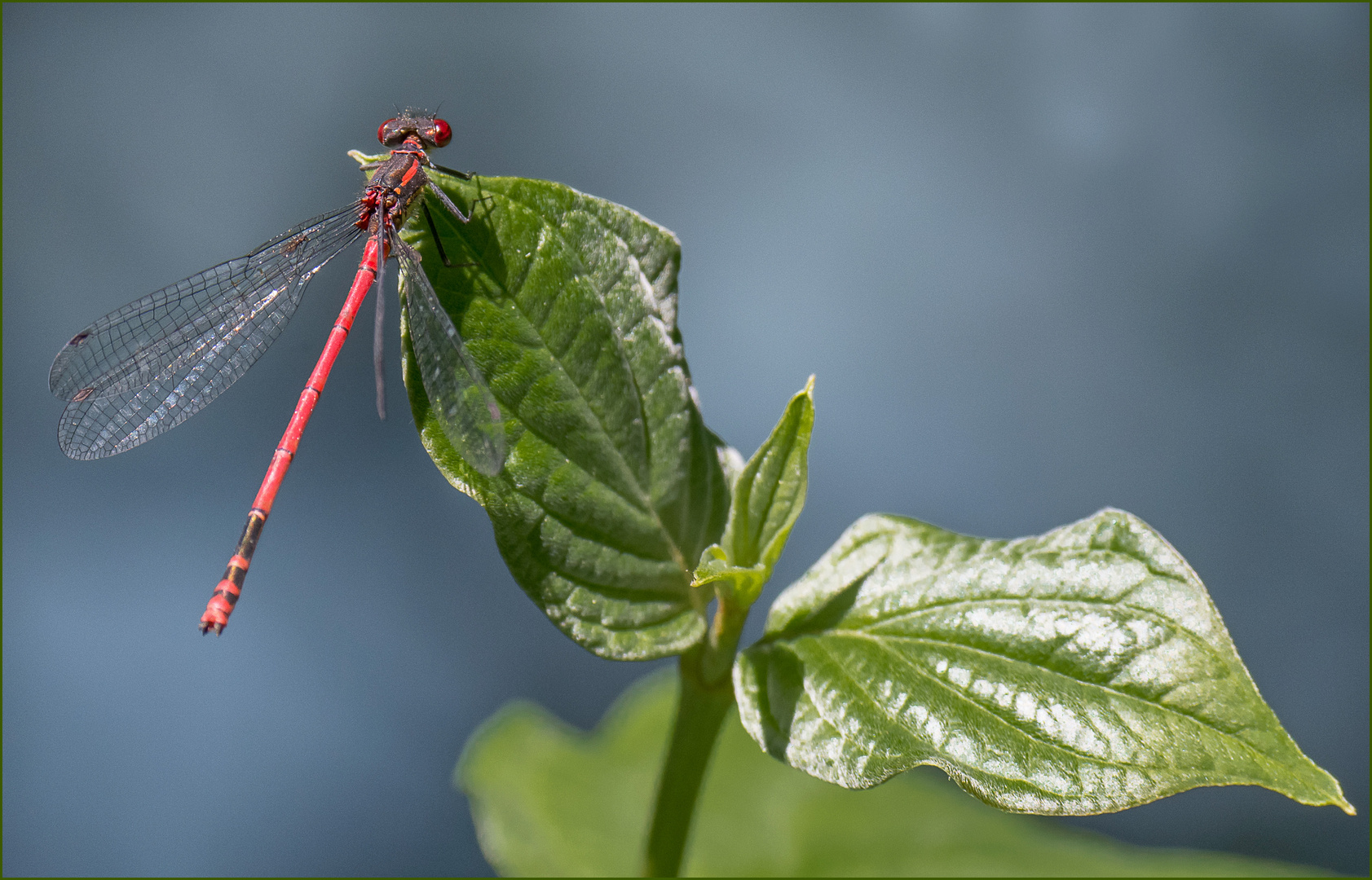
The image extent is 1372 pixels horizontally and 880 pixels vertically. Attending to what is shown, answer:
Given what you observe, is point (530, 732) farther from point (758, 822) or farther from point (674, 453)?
point (674, 453)

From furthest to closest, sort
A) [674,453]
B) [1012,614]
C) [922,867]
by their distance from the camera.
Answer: [922,867] → [674,453] → [1012,614]

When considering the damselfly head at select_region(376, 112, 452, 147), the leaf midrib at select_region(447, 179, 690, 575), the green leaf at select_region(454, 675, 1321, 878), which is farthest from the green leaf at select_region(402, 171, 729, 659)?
the green leaf at select_region(454, 675, 1321, 878)

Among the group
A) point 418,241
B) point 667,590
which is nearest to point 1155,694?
point 667,590

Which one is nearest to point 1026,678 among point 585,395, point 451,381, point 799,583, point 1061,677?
point 1061,677

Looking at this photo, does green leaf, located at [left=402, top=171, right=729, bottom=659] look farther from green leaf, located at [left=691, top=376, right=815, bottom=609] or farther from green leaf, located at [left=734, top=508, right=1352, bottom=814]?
green leaf, located at [left=734, top=508, right=1352, bottom=814]

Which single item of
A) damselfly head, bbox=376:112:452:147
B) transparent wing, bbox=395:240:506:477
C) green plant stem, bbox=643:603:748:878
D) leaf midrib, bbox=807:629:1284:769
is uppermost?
damselfly head, bbox=376:112:452:147

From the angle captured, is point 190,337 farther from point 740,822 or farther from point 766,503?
point 740,822
